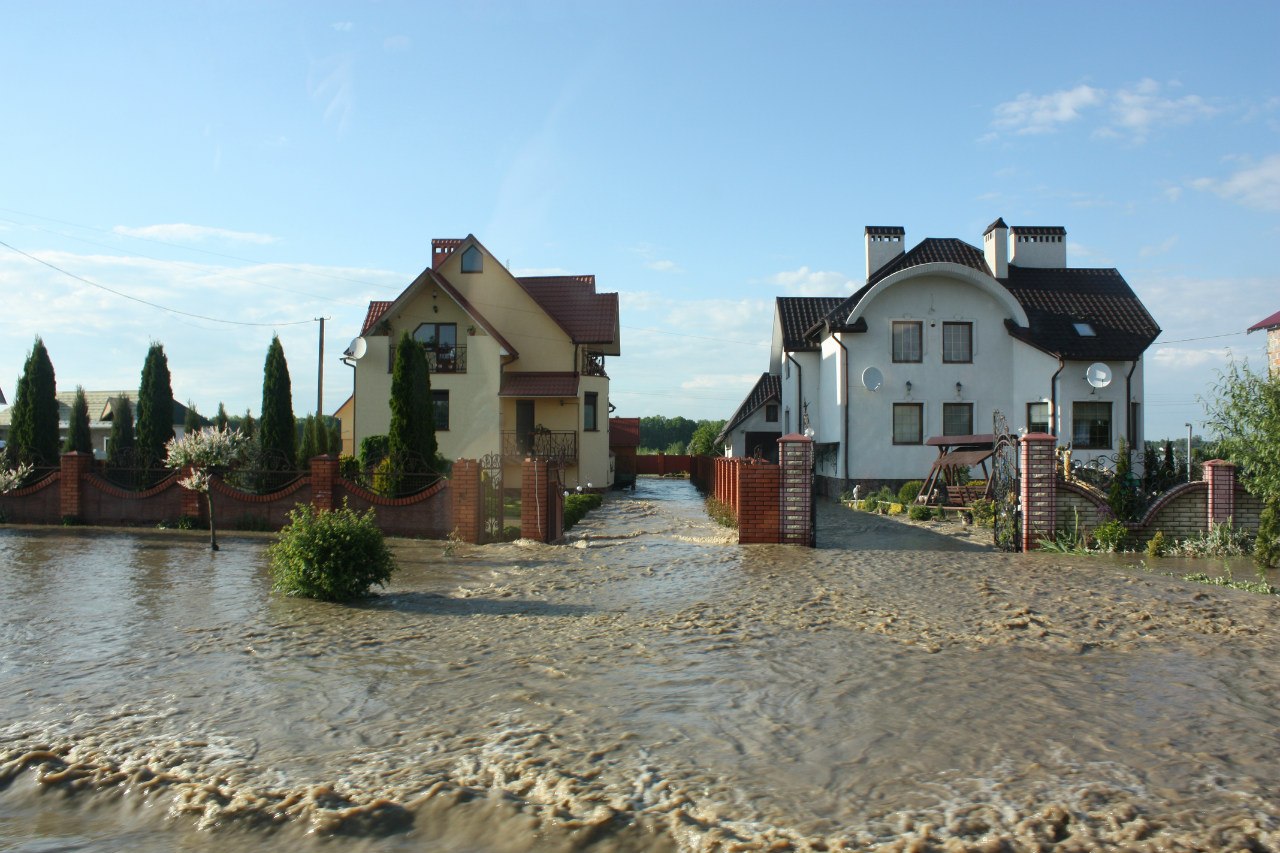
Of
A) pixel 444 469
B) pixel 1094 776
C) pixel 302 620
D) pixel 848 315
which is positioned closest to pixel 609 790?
pixel 1094 776

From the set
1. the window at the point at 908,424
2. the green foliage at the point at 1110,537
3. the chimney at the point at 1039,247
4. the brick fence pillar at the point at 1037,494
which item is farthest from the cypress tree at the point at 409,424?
the chimney at the point at 1039,247

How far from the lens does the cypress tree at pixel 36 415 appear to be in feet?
75.2

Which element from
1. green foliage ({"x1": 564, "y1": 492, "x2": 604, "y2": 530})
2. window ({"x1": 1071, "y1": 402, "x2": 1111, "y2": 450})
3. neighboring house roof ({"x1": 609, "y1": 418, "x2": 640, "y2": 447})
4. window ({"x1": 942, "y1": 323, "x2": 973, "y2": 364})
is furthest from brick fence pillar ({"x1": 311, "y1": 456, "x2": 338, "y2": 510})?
neighboring house roof ({"x1": 609, "y1": 418, "x2": 640, "y2": 447})

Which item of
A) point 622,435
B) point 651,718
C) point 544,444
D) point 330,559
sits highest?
point 622,435

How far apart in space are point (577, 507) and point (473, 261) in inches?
500

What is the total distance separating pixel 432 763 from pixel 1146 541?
1277 centimetres

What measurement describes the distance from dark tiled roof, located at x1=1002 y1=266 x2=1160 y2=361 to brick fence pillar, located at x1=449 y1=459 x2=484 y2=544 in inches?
667

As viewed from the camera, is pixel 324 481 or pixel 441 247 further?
pixel 441 247

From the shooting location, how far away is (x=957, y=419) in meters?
26.6

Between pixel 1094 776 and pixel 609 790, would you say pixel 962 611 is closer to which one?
pixel 1094 776

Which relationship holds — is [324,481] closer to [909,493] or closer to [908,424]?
[909,493]

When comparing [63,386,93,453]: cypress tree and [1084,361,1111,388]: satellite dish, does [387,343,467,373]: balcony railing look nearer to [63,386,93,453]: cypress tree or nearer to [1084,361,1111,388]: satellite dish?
[63,386,93,453]: cypress tree

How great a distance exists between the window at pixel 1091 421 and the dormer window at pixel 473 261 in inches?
721

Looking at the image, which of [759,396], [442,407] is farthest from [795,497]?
[759,396]
